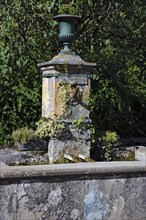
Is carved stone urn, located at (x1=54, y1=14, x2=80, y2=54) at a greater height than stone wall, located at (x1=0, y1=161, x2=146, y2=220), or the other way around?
carved stone urn, located at (x1=54, y1=14, x2=80, y2=54)

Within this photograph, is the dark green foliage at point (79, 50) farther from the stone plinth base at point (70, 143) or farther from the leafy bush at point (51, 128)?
the leafy bush at point (51, 128)

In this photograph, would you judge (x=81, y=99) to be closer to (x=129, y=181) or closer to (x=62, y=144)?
(x=62, y=144)

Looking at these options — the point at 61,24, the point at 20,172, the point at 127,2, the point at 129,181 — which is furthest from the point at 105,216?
the point at 127,2

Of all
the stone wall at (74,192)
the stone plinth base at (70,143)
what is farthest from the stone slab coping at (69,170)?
the stone plinth base at (70,143)

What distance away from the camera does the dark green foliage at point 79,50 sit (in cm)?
725

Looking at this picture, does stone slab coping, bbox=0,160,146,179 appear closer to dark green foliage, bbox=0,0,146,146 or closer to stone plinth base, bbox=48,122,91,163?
stone plinth base, bbox=48,122,91,163

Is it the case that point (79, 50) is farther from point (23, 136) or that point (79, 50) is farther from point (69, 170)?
point (69, 170)

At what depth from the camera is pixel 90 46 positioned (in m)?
7.55

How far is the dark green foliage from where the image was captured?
7254 millimetres

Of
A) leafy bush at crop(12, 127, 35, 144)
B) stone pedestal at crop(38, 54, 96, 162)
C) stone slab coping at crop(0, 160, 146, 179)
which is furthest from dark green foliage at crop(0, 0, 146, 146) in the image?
stone slab coping at crop(0, 160, 146, 179)

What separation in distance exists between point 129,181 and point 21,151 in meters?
2.02

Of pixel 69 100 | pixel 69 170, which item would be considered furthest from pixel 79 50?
pixel 69 170

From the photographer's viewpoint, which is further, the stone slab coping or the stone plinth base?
the stone plinth base

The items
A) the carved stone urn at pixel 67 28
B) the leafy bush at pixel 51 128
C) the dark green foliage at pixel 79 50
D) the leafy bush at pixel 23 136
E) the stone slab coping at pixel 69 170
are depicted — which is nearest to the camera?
the stone slab coping at pixel 69 170
